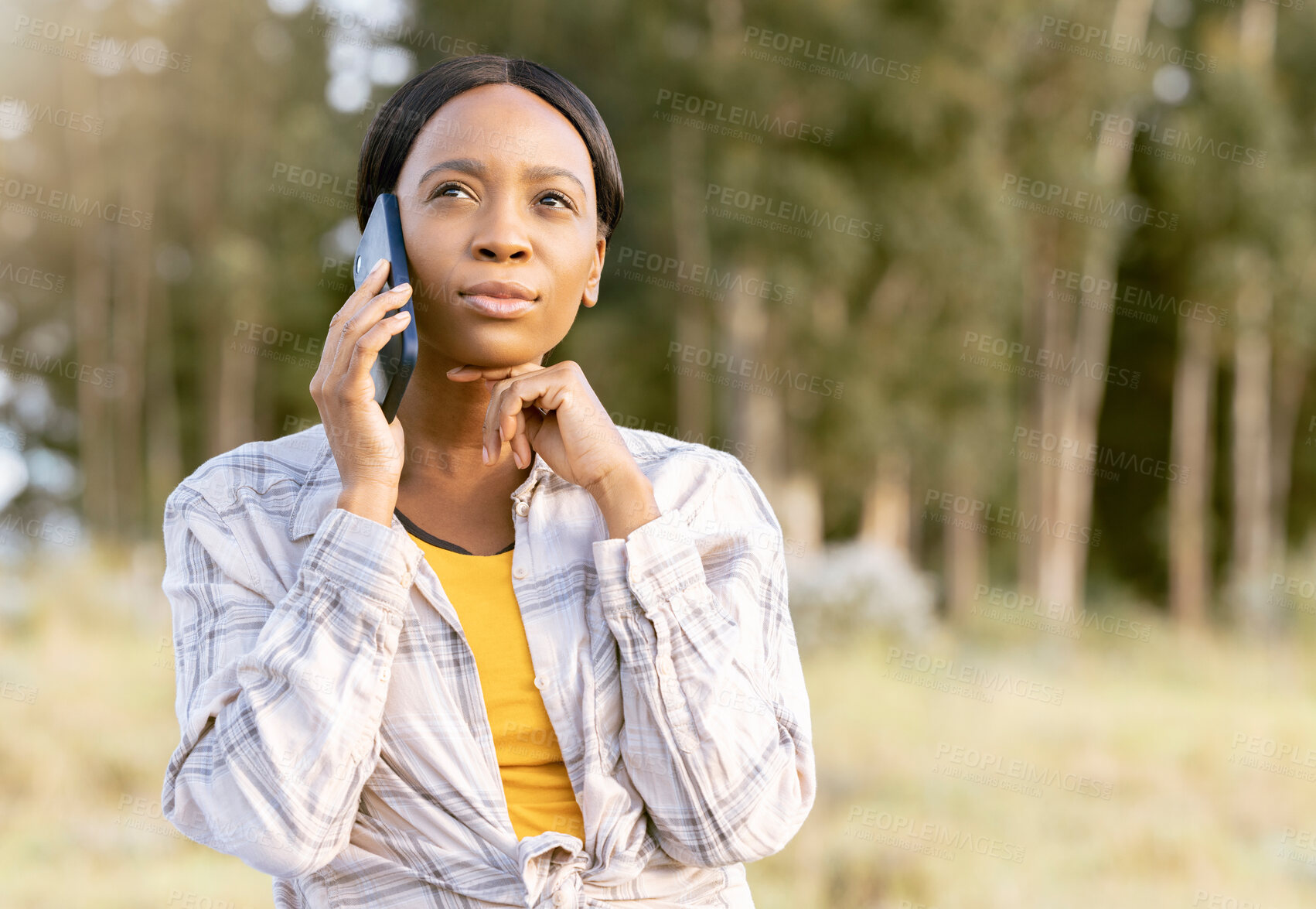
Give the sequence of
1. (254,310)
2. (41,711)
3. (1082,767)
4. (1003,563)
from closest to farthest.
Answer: (41,711) → (1082,767) → (254,310) → (1003,563)

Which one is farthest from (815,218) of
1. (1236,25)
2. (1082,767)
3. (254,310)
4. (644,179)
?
(1236,25)

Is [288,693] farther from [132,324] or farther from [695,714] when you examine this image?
[132,324]

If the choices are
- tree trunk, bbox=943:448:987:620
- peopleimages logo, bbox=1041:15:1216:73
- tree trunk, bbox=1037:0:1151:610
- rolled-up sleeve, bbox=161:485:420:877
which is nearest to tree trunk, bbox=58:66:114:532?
tree trunk, bbox=943:448:987:620

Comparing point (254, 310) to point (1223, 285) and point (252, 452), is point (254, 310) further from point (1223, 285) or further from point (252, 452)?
point (252, 452)

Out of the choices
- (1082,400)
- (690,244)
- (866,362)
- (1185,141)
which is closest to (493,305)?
(690,244)

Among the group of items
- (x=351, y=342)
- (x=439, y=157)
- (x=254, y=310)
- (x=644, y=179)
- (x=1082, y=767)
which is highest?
(x=644, y=179)

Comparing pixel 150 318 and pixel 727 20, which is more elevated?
pixel 727 20

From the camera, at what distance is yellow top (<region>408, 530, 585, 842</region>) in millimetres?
1912

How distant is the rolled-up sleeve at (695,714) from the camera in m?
1.86

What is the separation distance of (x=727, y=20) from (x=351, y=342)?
12.4 metres

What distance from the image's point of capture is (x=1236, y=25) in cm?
1845

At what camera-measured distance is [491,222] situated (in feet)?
6.41

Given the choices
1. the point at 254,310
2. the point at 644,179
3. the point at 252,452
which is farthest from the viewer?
the point at 254,310

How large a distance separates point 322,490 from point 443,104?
69cm
